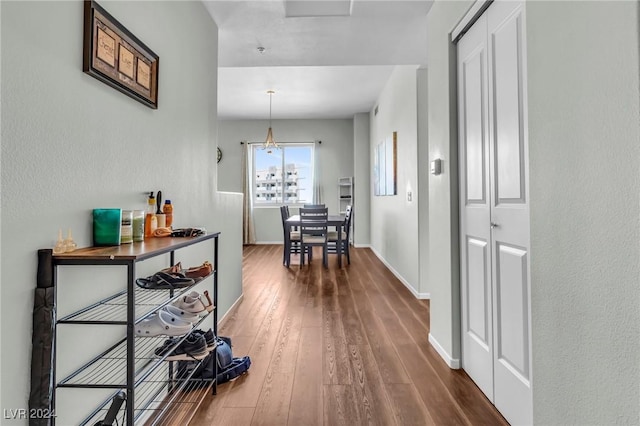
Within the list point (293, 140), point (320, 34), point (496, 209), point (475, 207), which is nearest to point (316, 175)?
point (293, 140)

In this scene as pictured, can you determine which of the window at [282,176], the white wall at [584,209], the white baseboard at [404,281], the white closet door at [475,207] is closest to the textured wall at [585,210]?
the white wall at [584,209]

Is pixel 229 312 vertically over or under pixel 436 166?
under

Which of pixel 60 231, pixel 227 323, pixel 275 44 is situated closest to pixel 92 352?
pixel 60 231

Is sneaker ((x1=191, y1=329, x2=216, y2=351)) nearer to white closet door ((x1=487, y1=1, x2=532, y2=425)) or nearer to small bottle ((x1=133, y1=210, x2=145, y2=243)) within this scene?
small bottle ((x1=133, y1=210, x2=145, y2=243))

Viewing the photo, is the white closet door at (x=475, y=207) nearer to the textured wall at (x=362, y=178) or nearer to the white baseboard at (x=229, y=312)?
the white baseboard at (x=229, y=312)

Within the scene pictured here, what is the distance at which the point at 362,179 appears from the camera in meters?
7.28

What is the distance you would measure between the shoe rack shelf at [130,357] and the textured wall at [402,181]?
2639mm

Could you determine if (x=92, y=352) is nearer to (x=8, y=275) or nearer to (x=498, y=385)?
(x=8, y=275)

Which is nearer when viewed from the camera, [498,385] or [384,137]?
[498,385]

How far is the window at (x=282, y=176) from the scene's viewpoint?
8.11 metres

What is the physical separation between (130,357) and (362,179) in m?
6.51

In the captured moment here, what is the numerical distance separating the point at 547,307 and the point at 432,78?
171 cm

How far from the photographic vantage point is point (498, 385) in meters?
1.62

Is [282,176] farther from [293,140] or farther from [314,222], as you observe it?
[314,222]
